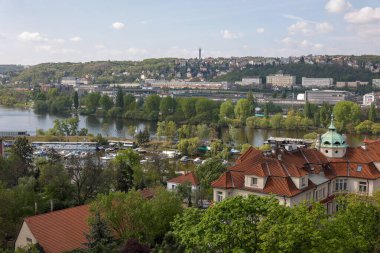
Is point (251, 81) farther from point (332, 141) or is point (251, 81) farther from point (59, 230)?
point (59, 230)

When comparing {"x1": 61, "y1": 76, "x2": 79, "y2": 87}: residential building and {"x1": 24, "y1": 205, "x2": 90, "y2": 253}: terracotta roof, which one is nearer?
{"x1": 24, "y1": 205, "x2": 90, "y2": 253}: terracotta roof

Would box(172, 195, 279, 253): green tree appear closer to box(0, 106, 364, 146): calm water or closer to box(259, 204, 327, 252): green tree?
box(259, 204, 327, 252): green tree

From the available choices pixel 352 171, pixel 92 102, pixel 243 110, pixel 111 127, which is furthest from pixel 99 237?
pixel 92 102

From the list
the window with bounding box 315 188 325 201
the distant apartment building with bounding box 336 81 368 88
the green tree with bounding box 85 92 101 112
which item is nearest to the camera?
the window with bounding box 315 188 325 201

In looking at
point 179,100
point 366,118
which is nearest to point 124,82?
point 179,100

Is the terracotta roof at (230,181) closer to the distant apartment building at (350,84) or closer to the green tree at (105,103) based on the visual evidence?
the green tree at (105,103)

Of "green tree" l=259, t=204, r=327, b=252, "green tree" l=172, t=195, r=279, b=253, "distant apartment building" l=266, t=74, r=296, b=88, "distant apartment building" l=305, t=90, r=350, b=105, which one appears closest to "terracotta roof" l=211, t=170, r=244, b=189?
"green tree" l=172, t=195, r=279, b=253

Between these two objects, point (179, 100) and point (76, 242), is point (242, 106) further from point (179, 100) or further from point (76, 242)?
point (76, 242)
